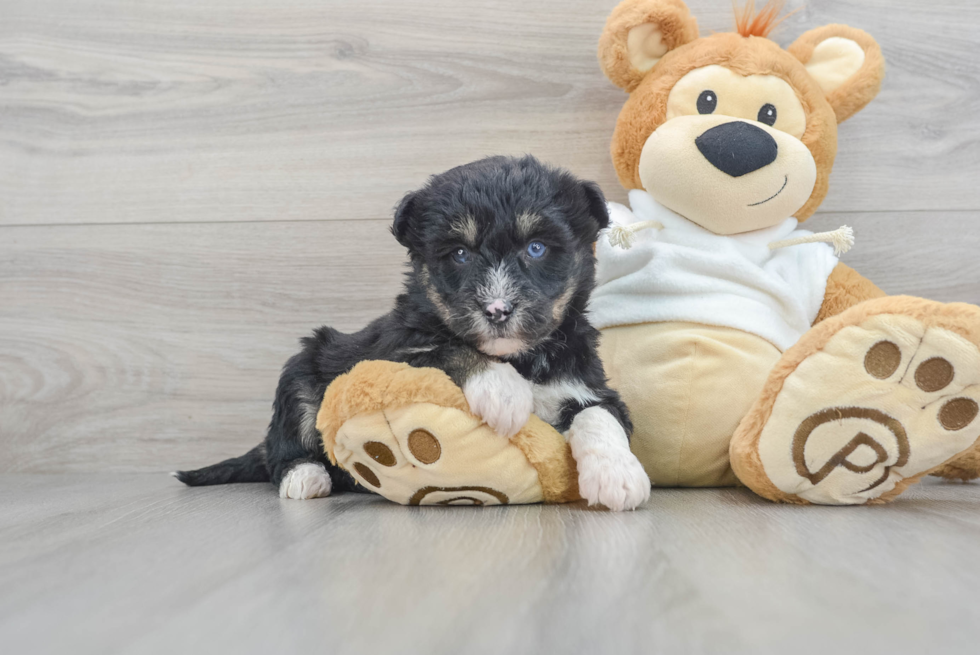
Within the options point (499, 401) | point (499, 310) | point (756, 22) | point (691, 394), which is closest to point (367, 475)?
point (499, 401)

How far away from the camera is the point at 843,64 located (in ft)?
6.09

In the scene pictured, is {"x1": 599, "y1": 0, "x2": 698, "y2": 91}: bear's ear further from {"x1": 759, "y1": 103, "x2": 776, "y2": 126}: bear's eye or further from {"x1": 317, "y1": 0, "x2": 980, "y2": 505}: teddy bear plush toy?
{"x1": 759, "y1": 103, "x2": 776, "y2": 126}: bear's eye

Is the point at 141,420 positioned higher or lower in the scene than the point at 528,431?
lower

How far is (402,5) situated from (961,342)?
1830 mm

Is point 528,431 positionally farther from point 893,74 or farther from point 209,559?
point 893,74

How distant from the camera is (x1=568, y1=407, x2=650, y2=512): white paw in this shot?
129cm

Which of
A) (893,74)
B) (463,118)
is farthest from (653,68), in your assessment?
(893,74)

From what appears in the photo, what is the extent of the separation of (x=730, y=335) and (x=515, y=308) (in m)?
0.62

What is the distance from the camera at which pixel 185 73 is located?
2.27 metres

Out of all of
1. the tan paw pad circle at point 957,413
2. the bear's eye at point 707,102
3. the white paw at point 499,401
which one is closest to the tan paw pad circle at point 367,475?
the white paw at point 499,401

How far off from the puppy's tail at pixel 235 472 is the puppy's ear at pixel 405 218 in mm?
818

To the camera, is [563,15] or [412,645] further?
[563,15]

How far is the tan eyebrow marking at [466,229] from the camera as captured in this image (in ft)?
4.52

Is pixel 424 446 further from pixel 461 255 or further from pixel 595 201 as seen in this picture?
pixel 595 201
